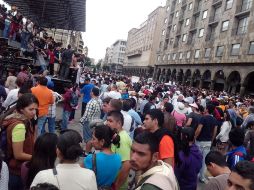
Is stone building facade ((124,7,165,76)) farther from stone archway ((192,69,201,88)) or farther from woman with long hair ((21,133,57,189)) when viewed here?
woman with long hair ((21,133,57,189))

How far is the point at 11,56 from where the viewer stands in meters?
14.7

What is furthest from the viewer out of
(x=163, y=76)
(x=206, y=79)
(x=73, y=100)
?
(x=163, y=76)

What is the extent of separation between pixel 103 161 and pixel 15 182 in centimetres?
103

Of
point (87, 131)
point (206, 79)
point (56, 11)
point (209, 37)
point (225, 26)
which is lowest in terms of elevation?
point (87, 131)

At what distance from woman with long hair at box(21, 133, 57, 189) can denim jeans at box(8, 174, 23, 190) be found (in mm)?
179

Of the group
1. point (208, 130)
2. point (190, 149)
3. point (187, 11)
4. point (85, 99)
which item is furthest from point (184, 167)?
point (187, 11)

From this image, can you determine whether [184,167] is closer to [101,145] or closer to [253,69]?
[101,145]

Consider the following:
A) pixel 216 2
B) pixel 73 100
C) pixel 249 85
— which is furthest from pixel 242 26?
pixel 73 100

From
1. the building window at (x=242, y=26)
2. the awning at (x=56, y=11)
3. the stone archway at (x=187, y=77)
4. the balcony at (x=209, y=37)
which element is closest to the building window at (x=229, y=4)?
the building window at (x=242, y=26)

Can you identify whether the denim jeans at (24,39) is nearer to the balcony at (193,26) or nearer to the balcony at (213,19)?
the balcony at (213,19)

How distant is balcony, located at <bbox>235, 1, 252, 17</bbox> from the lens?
31169 millimetres

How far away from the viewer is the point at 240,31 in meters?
32.1

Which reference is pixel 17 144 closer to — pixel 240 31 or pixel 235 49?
pixel 235 49

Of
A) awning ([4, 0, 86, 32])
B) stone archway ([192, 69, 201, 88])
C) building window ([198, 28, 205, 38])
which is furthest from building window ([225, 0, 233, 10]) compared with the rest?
awning ([4, 0, 86, 32])
